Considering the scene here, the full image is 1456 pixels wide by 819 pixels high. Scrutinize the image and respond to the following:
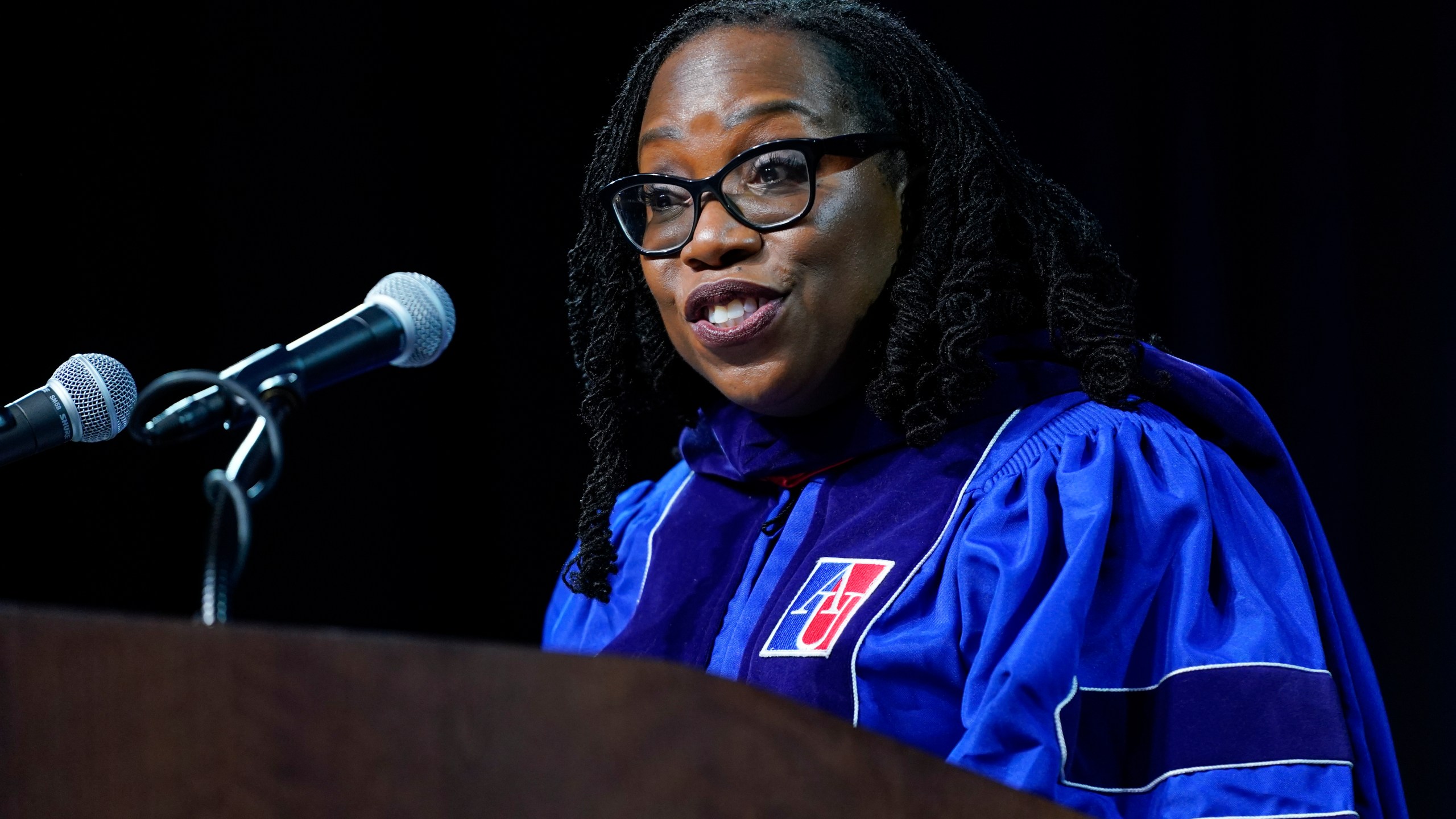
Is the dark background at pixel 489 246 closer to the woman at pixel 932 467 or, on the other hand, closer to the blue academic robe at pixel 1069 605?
the woman at pixel 932 467

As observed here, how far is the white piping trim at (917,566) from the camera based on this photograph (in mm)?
1494

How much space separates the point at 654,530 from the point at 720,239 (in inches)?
20.5

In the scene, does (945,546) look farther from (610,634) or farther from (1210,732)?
(610,634)

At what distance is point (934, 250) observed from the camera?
172 cm

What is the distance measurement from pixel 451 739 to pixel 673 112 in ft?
3.92

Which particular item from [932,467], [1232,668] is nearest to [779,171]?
[932,467]

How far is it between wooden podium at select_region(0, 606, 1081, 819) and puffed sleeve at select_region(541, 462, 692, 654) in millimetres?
1150

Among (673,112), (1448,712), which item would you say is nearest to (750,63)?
(673,112)

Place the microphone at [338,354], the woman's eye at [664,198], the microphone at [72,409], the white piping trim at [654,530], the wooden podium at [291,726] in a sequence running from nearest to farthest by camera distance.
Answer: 1. the wooden podium at [291,726]
2. the microphone at [338,354]
3. the microphone at [72,409]
4. the woman's eye at [664,198]
5. the white piping trim at [654,530]

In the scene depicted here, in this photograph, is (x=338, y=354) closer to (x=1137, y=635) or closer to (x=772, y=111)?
(x=772, y=111)

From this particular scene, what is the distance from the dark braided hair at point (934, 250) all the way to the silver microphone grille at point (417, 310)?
0.59m

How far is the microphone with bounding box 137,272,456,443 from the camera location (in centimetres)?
102

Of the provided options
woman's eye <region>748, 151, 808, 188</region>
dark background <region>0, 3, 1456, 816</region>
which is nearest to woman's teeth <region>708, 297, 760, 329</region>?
woman's eye <region>748, 151, 808, 188</region>

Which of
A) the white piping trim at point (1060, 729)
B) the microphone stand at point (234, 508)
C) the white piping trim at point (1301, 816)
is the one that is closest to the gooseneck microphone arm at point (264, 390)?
the microphone stand at point (234, 508)
